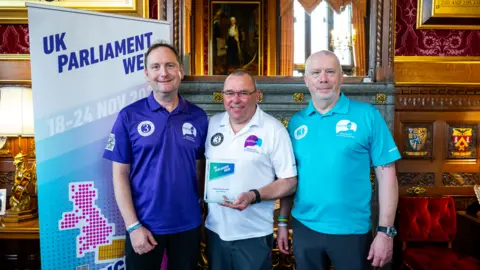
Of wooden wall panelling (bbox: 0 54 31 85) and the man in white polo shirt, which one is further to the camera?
wooden wall panelling (bbox: 0 54 31 85)

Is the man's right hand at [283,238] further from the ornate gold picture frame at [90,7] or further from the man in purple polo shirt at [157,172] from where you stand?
the ornate gold picture frame at [90,7]

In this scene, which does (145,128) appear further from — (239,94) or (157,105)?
(239,94)

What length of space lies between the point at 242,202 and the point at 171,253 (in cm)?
53

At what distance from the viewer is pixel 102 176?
239cm

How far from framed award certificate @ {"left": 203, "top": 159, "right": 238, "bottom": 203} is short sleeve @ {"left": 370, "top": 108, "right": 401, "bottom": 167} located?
749 mm

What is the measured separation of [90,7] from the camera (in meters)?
3.16

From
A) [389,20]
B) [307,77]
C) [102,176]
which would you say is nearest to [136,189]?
[102,176]

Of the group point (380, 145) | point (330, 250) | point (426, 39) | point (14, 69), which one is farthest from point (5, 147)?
point (426, 39)

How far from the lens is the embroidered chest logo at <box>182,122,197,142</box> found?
201 cm

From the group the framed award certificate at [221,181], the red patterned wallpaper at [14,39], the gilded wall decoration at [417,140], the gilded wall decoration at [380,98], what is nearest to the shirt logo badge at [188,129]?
the framed award certificate at [221,181]

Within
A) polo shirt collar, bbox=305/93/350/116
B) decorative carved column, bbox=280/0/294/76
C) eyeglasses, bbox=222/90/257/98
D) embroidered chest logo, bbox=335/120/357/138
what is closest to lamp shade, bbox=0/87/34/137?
eyeglasses, bbox=222/90/257/98

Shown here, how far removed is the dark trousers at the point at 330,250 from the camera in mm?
1938

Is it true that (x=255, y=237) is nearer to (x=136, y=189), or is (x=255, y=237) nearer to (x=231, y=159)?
(x=231, y=159)

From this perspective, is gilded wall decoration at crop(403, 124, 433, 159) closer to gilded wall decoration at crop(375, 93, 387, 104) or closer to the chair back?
the chair back
